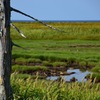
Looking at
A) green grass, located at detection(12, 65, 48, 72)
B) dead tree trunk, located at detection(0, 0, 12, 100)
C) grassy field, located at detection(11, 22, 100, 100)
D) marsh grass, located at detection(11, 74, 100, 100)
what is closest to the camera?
dead tree trunk, located at detection(0, 0, 12, 100)

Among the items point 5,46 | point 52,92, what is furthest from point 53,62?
point 5,46

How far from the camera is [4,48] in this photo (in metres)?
7.48

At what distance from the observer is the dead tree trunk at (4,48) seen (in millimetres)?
7430

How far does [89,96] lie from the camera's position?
10.1 meters

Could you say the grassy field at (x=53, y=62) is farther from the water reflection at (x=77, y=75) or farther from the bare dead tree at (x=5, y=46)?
the water reflection at (x=77, y=75)

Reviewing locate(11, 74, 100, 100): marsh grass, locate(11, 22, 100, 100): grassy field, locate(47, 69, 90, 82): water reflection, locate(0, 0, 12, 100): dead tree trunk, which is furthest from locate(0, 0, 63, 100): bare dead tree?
locate(47, 69, 90, 82): water reflection

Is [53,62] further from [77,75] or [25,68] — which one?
[77,75]

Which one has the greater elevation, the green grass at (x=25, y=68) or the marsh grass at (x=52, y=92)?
the marsh grass at (x=52, y=92)

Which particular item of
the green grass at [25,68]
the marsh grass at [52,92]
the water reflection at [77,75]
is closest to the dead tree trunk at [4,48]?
the marsh grass at [52,92]

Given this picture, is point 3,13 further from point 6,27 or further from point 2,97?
point 2,97

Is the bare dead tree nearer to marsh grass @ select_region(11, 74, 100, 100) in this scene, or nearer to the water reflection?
marsh grass @ select_region(11, 74, 100, 100)

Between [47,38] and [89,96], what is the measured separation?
53.3 m

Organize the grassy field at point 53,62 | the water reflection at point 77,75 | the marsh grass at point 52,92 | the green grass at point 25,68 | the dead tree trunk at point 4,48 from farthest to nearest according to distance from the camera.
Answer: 1. the green grass at point 25,68
2. the water reflection at point 77,75
3. the grassy field at point 53,62
4. the marsh grass at point 52,92
5. the dead tree trunk at point 4,48

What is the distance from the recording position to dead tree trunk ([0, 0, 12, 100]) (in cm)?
743
